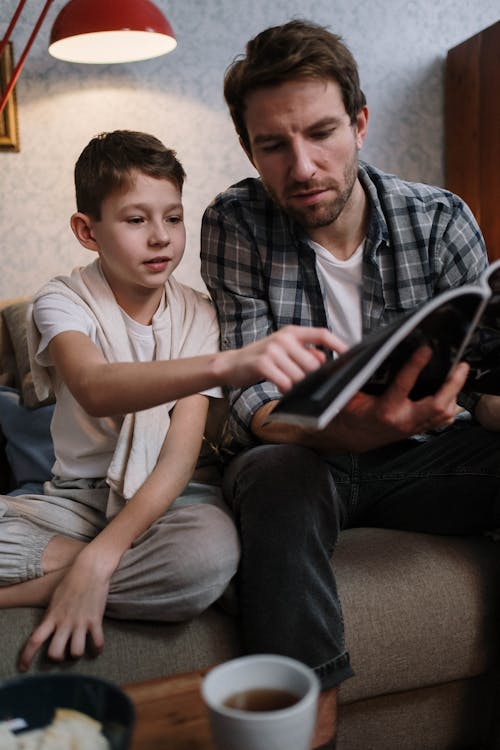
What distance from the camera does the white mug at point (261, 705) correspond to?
58cm

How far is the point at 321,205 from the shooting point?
143cm

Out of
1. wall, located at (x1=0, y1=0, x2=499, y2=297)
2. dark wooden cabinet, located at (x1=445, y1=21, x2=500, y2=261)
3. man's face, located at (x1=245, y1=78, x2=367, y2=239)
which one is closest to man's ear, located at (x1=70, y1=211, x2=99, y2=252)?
man's face, located at (x1=245, y1=78, x2=367, y2=239)

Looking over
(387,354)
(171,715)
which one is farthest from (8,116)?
(171,715)

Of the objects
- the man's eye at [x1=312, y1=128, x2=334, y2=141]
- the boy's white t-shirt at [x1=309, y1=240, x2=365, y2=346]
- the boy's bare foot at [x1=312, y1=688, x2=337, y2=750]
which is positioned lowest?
the boy's bare foot at [x1=312, y1=688, x2=337, y2=750]

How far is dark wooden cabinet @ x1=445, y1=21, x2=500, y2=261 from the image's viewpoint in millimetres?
2814

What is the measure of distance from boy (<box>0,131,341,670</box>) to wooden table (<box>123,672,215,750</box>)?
35 cm

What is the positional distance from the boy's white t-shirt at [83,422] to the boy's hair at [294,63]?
44cm

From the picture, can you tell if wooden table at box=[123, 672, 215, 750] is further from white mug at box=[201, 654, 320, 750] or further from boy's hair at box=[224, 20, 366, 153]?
boy's hair at box=[224, 20, 366, 153]

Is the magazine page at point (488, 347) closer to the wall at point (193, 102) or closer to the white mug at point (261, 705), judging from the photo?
the white mug at point (261, 705)

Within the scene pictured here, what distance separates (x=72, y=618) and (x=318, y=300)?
69 centimetres

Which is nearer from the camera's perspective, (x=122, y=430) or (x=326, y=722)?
(x=326, y=722)

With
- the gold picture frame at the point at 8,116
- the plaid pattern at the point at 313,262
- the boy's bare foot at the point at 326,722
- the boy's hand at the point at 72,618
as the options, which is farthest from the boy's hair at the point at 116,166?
the gold picture frame at the point at 8,116

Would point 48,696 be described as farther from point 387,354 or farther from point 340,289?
point 340,289

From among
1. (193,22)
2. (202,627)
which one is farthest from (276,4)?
(202,627)
